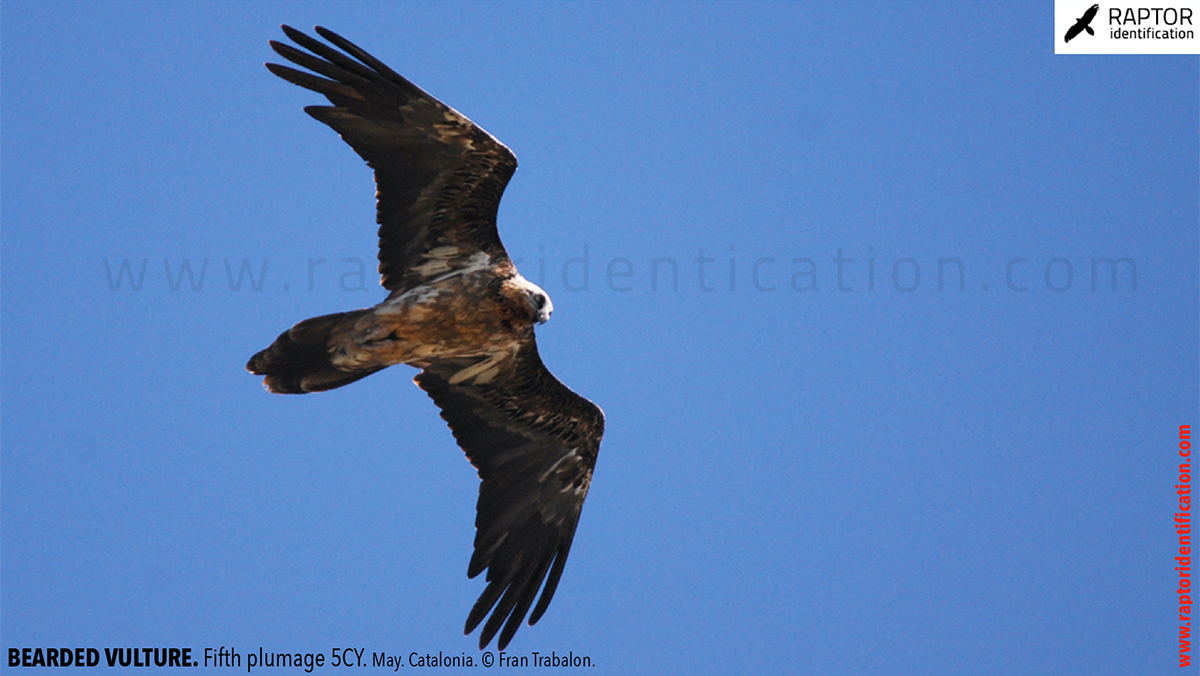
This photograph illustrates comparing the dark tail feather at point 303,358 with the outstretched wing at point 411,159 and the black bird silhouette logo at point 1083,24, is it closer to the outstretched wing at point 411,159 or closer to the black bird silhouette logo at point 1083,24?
the outstretched wing at point 411,159

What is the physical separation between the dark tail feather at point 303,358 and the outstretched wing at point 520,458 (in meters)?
1.29

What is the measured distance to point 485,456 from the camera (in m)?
11.0

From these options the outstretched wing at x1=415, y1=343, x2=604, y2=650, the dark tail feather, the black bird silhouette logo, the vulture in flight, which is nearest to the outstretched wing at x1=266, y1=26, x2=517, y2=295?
the vulture in flight

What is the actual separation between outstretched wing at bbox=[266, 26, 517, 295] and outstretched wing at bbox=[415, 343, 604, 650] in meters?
1.11

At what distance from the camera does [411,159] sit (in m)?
9.95

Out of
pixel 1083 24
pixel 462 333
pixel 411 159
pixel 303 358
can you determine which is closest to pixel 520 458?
pixel 462 333

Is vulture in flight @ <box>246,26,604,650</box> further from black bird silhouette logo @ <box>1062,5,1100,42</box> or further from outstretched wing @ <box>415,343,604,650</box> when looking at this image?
black bird silhouette logo @ <box>1062,5,1100,42</box>

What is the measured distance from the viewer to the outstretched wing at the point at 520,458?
10.6 metres

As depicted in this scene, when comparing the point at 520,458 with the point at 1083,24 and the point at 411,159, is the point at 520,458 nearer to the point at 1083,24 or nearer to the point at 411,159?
the point at 411,159

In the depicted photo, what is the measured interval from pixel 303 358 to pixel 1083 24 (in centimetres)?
1257

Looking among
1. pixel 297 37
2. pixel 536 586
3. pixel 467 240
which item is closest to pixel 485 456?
pixel 536 586

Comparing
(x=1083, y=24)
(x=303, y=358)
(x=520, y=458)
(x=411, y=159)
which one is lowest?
(x=520, y=458)

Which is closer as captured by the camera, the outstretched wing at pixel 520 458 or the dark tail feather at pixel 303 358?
the dark tail feather at pixel 303 358

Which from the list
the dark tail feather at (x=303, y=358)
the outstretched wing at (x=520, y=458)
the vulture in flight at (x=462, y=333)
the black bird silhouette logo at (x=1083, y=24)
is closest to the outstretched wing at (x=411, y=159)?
the vulture in flight at (x=462, y=333)
